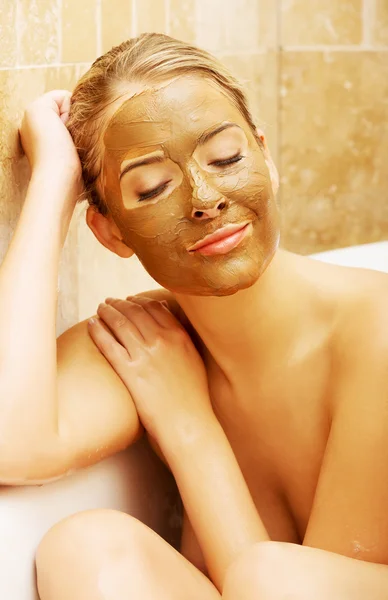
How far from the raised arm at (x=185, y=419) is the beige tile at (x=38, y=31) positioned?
1.57 feet

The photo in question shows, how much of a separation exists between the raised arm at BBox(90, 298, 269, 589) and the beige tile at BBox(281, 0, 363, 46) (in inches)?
52.9

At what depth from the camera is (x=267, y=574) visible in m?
1.14

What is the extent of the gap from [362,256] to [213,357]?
0.60 metres

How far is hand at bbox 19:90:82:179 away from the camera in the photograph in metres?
1.47

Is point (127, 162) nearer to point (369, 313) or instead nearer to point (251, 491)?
point (369, 313)

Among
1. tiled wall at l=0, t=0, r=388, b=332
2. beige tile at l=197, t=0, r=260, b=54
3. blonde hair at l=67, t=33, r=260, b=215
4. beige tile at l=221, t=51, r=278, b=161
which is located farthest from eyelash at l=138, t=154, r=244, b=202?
beige tile at l=221, t=51, r=278, b=161

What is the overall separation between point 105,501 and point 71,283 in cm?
52

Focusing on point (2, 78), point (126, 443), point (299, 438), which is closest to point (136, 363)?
point (126, 443)

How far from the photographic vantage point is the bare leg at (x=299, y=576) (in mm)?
1128

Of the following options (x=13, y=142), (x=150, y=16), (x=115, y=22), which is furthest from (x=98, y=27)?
(x=13, y=142)

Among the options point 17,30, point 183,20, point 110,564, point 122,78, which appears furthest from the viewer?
point 183,20

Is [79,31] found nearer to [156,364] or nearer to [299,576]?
[156,364]

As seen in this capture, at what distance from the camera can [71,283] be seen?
1889 mm

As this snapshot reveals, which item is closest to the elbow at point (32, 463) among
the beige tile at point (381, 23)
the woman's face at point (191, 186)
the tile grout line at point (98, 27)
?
the woman's face at point (191, 186)
